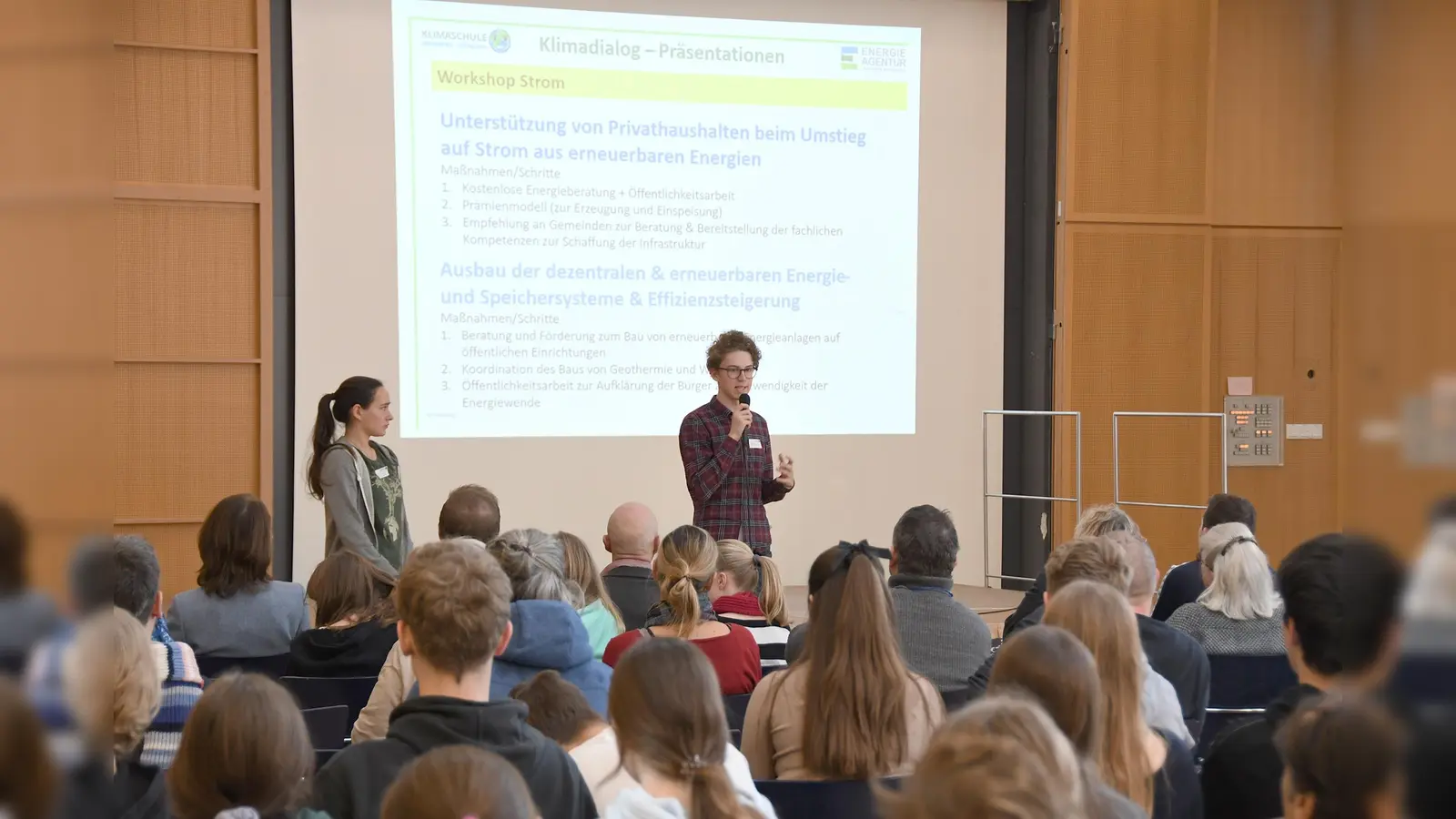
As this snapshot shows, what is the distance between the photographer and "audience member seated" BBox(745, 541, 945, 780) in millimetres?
2133

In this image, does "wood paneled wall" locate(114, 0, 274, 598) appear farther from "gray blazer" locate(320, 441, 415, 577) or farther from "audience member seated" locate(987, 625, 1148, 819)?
"audience member seated" locate(987, 625, 1148, 819)

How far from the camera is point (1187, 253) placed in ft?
21.7

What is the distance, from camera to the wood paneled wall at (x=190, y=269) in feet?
18.2

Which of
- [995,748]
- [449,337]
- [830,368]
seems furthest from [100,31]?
[830,368]

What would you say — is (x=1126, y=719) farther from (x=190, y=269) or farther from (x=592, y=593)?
(x=190, y=269)

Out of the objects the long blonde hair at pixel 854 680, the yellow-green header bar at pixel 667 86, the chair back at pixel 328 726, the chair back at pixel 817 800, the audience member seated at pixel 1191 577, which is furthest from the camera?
the yellow-green header bar at pixel 667 86

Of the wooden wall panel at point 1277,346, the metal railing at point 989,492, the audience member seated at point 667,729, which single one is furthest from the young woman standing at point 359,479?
the wooden wall panel at point 1277,346

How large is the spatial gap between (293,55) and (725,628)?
13.3 feet

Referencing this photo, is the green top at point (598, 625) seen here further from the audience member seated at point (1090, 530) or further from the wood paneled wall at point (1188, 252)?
the wood paneled wall at point (1188, 252)

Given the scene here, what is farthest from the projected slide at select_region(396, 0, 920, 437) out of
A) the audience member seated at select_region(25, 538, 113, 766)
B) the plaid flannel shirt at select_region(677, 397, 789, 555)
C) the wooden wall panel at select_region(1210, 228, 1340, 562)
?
the audience member seated at select_region(25, 538, 113, 766)

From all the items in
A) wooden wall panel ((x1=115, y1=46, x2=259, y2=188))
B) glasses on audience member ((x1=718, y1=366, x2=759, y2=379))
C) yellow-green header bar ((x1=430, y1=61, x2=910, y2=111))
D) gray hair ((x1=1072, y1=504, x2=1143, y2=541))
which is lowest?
gray hair ((x1=1072, y1=504, x2=1143, y2=541))

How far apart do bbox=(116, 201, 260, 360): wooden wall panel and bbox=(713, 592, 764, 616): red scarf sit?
325cm

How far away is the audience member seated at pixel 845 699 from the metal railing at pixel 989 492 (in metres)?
3.97

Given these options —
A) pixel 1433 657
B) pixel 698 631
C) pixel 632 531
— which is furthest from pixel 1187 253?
pixel 1433 657
